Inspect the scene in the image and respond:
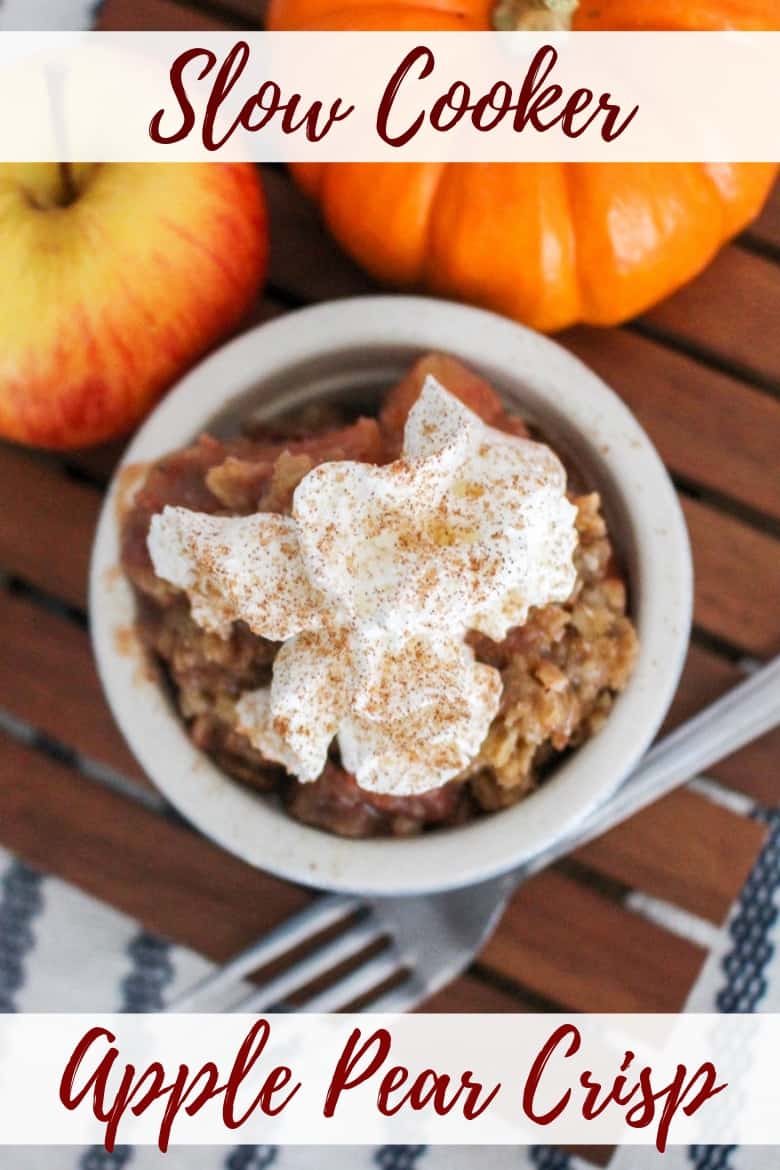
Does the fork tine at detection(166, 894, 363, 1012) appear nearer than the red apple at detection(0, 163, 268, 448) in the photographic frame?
No

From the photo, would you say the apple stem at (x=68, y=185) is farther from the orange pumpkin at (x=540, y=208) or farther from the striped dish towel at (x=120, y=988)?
A: the striped dish towel at (x=120, y=988)

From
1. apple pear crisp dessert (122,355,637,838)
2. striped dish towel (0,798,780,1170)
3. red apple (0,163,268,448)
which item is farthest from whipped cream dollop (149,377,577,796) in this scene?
striped dish towel (0,798,780,1170)

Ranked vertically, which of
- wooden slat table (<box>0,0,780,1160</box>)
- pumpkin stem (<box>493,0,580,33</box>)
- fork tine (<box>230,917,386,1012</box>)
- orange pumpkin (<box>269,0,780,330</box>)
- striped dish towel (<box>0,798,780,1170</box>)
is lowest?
striped dish towel (<box>0,798,780,1170</box>)

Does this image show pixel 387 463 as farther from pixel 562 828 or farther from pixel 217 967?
pixel 217 967

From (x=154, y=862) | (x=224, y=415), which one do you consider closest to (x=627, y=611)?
(x=224, y=415)

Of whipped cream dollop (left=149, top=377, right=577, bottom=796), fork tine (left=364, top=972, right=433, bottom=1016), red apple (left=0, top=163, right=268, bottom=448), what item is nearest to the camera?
whipped cream dollop (left=149, top=377, right=577, bottom=796)

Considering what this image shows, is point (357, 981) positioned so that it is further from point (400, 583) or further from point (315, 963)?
point (400, 583)

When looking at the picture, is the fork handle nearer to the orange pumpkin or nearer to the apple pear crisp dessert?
the apple pear crisp dessert

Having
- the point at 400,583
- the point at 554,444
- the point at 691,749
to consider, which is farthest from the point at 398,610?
the point at 691,749
